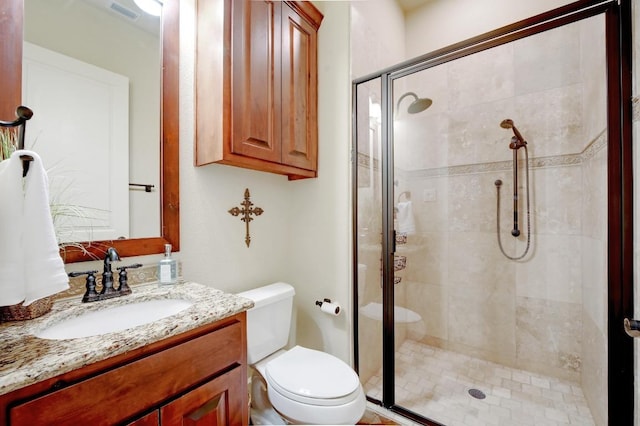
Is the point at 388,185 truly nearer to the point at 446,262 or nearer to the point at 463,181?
the point at 463,181

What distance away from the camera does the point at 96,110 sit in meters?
1.11

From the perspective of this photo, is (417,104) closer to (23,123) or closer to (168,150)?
(168,150)

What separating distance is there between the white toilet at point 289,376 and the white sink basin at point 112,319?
410mm

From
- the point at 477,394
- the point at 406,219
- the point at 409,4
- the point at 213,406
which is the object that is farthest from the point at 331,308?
the point at 409,4

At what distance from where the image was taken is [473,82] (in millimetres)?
1902

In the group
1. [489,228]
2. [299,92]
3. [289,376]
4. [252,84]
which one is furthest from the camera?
[489,228]

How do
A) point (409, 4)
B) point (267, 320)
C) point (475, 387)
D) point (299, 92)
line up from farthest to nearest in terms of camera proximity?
point (409, 4) → point (475, 387) → point (299, 92) → point (267, 320)

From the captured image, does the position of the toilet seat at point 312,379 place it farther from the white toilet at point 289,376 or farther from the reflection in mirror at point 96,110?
the reflection in mirror at point 96,110

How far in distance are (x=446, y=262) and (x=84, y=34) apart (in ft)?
7.74

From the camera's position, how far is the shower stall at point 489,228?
1.46m

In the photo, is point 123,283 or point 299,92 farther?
point 299,92

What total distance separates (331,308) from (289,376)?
0.49 m

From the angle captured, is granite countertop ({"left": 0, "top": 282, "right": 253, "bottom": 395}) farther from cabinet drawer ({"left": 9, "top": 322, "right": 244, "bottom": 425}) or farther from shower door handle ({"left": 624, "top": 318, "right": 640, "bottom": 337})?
shower door handle ({"left": 624, "top": 318, "right": 640, "bottom": 337})

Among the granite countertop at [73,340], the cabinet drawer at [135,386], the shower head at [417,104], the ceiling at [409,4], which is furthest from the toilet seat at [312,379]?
the ceiling at [409,4]
